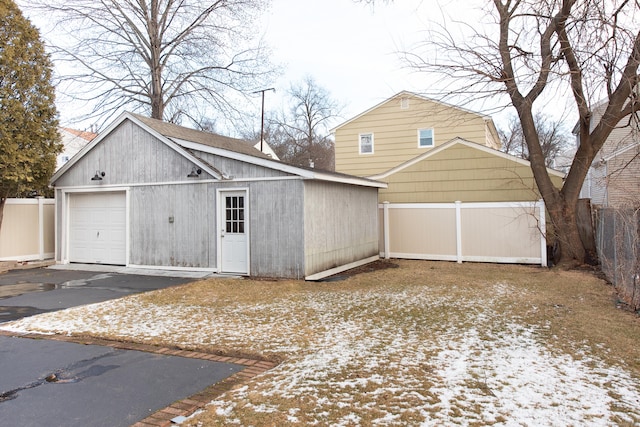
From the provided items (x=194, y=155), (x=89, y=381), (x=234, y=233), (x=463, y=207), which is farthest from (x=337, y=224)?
(x=89, y=381)

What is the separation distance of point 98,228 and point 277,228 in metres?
5.97

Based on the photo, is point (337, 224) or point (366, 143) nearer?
point (337, 224)

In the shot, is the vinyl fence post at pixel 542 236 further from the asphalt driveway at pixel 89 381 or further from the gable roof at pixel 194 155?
the asphalt driveway at pixel 89 381

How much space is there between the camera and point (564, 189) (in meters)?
11.6

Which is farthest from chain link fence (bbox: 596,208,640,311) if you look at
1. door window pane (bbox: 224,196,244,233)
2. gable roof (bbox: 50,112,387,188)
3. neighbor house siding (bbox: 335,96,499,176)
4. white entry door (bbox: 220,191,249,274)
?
neighbor house siding (bbox: 335,96,499,176)

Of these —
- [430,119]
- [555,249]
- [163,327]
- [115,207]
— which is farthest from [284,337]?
[430,119]

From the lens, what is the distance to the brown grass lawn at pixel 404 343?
3432mm

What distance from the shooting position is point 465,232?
13.0 meters

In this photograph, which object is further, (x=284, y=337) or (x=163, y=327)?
(x=163, y=327)

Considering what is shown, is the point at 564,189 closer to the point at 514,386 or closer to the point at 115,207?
the point at 514,386

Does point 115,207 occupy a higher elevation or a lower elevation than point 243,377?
higher

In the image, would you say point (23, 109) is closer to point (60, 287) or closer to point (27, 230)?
point (27, 230)

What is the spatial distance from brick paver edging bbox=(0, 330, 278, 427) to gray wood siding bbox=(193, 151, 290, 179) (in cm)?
544

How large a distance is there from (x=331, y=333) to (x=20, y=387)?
335 cm
